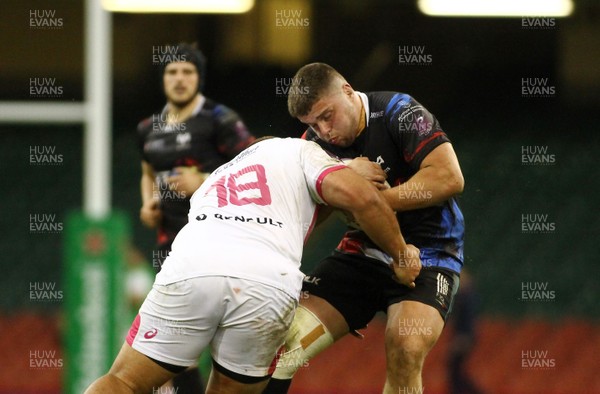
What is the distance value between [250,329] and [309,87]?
40.8 inches

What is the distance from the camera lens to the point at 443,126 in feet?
32.8

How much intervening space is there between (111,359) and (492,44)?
5.05 m

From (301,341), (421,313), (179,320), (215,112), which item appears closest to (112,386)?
(179,320)

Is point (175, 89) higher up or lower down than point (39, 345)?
higher up

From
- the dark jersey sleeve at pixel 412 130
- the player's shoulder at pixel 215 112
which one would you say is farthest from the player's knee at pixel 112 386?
the player's shoulder at pixel 215 112

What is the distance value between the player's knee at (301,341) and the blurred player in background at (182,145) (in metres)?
1.59

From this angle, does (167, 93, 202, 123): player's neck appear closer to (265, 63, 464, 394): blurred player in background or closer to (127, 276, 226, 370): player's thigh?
(265, 63, 464, 394): blurred player in background

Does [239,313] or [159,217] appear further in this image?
[159,217]

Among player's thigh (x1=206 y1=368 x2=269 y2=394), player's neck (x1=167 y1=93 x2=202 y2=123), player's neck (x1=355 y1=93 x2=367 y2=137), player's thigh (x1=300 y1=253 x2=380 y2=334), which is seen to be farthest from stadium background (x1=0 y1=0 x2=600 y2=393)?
player's thigh (x1=206 y1=368 x2=269 y2=394)

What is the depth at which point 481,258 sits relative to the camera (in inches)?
389

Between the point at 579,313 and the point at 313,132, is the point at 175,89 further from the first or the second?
the point at 579,313

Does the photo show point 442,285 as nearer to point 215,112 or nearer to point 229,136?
point 229,136

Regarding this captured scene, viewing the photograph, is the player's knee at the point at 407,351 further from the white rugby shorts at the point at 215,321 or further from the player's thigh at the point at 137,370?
the player's thigh at the point at 137,370

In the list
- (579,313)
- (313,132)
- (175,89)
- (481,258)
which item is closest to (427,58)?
(481,258)
